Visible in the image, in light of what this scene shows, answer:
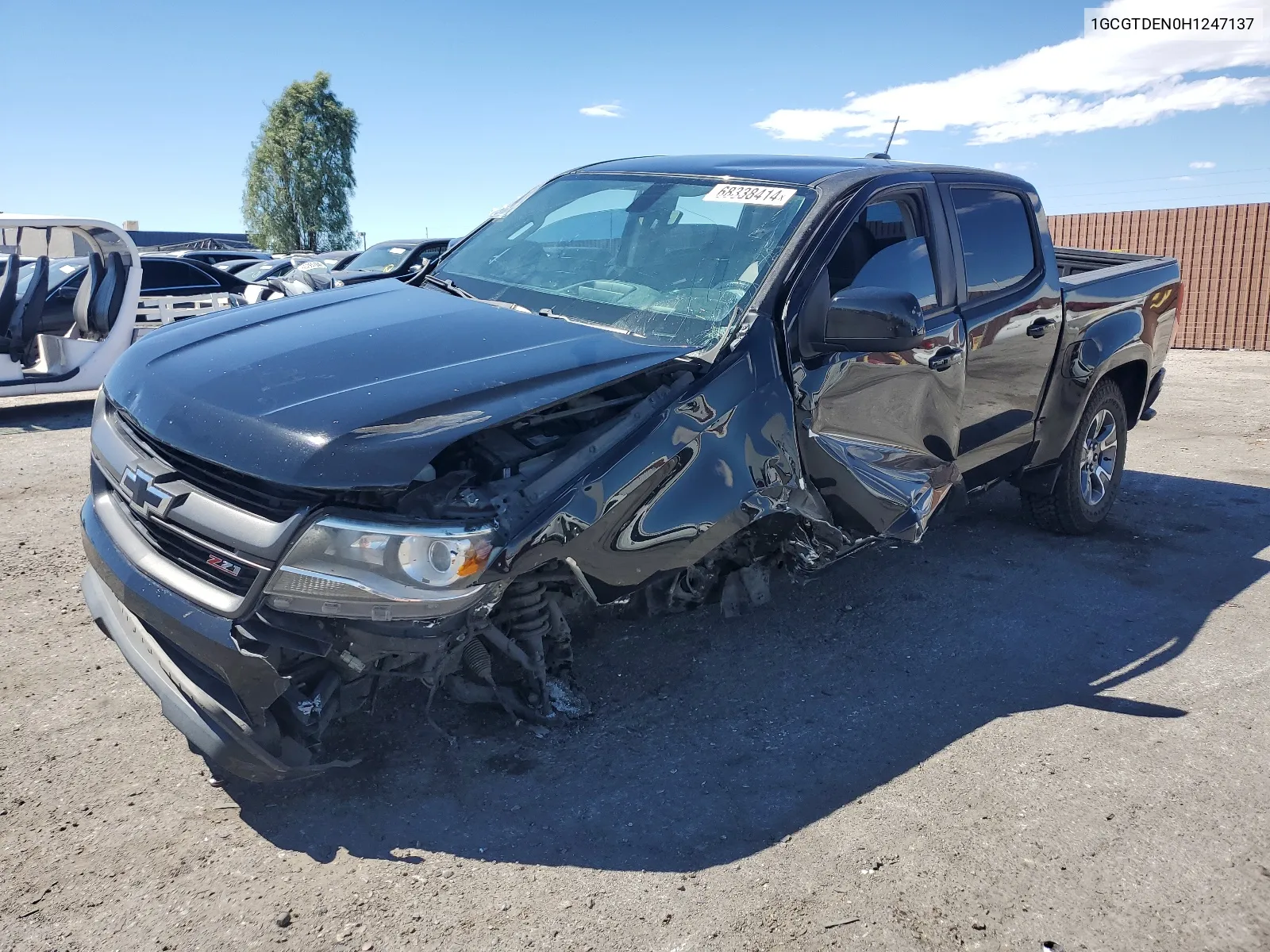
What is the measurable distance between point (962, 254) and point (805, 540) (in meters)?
1.71

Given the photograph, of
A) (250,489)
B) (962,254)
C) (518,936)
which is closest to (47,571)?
(250,489)

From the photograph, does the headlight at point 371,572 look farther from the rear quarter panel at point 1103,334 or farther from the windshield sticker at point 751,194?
the rear quarter panel at point 1103,334

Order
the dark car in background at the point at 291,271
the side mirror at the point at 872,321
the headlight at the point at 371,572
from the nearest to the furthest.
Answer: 1. the headlight at the point at 371,572
2. the side mirror at the point at 872,321
3. the dark car in background at the point at 291,271

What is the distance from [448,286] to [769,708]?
213 centimetres

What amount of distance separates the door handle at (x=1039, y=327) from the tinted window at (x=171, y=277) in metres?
11.7

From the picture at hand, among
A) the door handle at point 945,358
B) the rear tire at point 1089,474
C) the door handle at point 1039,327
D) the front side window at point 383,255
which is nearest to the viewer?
the door handle at point 945,358

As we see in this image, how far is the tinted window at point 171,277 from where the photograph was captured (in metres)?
12.7

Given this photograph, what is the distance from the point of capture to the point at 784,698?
3.54 metres

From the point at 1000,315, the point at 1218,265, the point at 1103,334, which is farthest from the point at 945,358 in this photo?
the point at 1218,265

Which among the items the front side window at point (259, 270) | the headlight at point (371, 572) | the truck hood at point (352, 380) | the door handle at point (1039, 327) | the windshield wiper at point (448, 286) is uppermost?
the windshield wiper at point (448, 286)

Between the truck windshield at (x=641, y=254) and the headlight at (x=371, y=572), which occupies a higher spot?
the truck windshield at (x=641, y=254)

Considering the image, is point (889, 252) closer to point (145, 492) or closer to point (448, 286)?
point (448, 286)

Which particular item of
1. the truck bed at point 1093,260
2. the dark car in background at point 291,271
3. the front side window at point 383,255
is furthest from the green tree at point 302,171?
the truck bed at point 1093,260

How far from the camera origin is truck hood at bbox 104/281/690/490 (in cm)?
232
